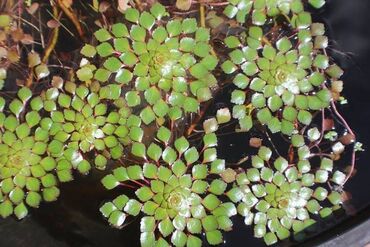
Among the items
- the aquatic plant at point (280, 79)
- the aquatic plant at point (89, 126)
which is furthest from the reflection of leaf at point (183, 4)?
the aquatic plant at point (89, 126)

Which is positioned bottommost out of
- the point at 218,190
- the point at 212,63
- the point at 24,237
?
the point at 24,237

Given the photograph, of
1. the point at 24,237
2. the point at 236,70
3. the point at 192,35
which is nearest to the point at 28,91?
the point at 24,237

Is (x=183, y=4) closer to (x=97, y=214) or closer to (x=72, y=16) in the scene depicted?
(x=72, y=16)

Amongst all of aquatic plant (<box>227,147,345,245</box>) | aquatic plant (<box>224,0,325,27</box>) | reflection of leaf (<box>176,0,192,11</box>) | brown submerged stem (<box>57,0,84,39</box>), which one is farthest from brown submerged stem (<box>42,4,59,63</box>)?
aquatic plant (<box>227,147,345,245</box>)

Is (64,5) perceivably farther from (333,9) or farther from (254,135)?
(333,9)

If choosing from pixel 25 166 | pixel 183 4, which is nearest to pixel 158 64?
pixel 183 4
